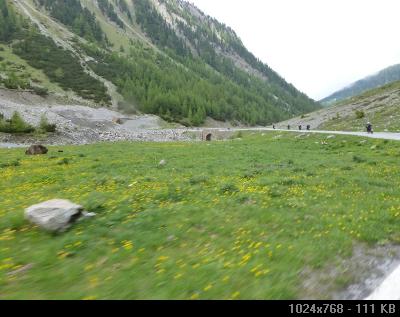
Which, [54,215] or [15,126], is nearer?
[54,215]

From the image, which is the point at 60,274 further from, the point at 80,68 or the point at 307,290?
the point at 80,68

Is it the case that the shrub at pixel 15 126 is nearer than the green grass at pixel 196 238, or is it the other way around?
the green grass at pixel 196 238

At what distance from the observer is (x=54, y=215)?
930 centimetres

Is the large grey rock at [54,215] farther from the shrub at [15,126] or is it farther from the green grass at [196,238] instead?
the shrub at [15,126]

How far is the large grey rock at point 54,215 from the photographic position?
30.0ft

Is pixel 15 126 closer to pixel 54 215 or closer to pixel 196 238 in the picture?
pixel 54 215

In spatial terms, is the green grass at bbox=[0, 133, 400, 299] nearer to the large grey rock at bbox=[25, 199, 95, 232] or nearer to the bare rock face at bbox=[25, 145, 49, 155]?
the large grey rock at bbox=[25, 199, 95, 232]

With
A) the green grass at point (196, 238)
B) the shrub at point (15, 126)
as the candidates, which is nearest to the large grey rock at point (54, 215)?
the green grass at point (196, 238)

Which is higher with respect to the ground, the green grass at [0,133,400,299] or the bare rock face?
the bare rock face

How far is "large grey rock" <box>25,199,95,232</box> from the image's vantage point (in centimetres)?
914

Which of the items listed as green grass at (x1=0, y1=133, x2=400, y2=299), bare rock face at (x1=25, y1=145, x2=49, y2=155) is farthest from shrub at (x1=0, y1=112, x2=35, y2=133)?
green grass at (x1=0, y1=133, x2=400, y2=299)

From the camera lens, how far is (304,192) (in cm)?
1418

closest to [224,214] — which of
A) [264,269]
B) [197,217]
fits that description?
[197,217]

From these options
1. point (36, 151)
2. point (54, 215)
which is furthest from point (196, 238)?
point (36, 151)
